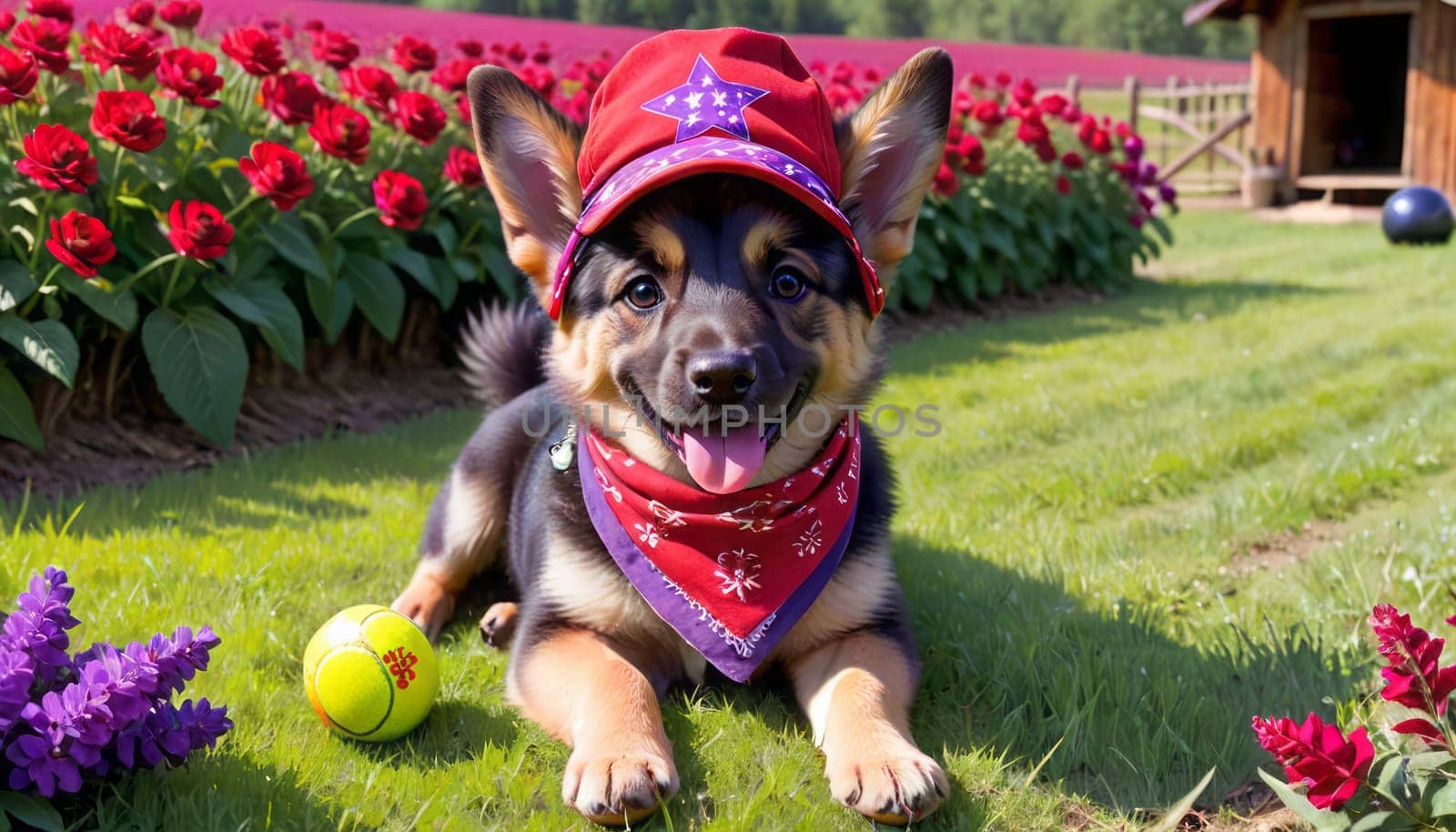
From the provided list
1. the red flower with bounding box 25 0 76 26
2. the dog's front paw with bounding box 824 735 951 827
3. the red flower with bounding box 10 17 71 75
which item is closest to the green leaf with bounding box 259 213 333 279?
the red flower with bounding box 10 17 71 75

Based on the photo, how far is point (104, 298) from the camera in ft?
15.1

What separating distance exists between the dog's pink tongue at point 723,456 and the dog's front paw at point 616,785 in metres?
0.70

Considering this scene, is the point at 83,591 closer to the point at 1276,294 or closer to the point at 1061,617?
the point at 1061,617

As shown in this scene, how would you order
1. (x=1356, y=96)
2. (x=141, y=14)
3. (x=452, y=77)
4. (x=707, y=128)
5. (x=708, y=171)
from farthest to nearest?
1. (x=1356, y=96)
2. (x=452, y=77)
3. (x=141, y=14)
4. (x=707, y=128)
5. (x=708, y=171)

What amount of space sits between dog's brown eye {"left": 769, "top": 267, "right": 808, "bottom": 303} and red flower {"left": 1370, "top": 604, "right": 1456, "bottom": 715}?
1.48m

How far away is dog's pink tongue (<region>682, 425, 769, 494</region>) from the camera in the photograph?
283cm

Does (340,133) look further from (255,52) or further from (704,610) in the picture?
(704,610)

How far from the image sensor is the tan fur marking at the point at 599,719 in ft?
7.86

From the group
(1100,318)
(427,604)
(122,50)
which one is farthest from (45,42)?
(1100,318)

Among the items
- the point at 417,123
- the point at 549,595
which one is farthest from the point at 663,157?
the point at 417,123

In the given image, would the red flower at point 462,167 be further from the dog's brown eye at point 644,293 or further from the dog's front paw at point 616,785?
the dog's front paw at point 616,785

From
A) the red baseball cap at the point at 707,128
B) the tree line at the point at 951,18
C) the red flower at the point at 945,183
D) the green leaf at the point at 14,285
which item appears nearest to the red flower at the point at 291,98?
the green leaf at the point at 14,285

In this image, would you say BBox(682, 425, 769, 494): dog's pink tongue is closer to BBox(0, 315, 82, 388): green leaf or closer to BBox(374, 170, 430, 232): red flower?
BBox(0, 315, 82, 388): green leaf

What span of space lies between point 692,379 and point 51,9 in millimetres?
3942
